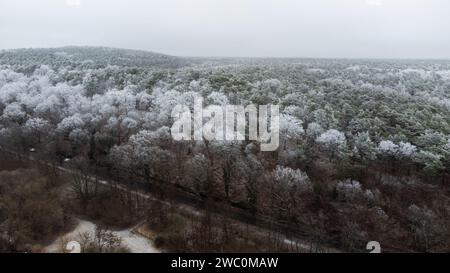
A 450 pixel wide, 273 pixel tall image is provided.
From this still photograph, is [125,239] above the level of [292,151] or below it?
below

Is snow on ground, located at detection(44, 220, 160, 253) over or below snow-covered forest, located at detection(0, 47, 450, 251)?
below

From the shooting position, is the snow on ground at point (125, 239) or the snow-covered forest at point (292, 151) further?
the snow-covered forest at point (292, 151)

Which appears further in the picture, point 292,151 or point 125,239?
point 292,151

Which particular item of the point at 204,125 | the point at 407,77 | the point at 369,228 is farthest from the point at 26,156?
the point at 407,77

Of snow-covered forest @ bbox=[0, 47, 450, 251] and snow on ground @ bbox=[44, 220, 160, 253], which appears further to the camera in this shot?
snow-covered forest @ bbox=[0, 47, 450, 251]
